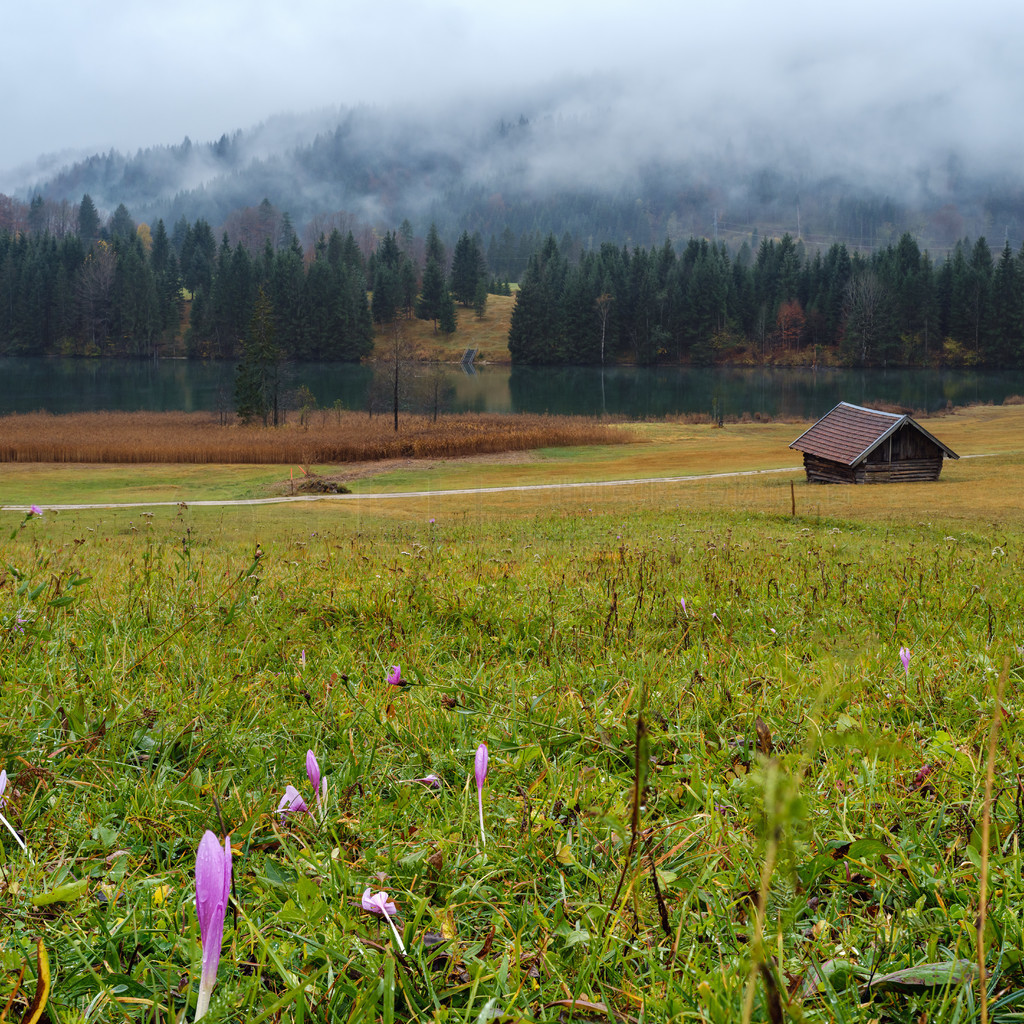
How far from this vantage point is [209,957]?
91 centimetres

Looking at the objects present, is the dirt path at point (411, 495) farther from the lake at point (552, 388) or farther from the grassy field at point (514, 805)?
the lake at point (552, 388)

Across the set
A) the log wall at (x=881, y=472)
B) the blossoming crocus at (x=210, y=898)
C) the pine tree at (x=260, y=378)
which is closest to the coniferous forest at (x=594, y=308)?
the pine tree at (x=260, y=378)

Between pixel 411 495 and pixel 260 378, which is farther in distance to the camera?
pixel 260 378

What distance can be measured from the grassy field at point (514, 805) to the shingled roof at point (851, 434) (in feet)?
101

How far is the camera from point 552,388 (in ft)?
332

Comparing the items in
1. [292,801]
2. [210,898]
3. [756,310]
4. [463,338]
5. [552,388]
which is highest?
[756,310]

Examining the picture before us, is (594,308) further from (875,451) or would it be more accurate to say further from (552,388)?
(875,451)

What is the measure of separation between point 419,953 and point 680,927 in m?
0.52

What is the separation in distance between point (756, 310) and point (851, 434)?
4310 inches

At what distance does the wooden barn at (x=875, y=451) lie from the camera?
115 feet

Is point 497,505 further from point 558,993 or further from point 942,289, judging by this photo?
point 942,289

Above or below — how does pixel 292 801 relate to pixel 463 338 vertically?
below

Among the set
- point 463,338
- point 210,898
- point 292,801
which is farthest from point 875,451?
point 463,338

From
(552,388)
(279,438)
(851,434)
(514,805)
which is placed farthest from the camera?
(552,388)
